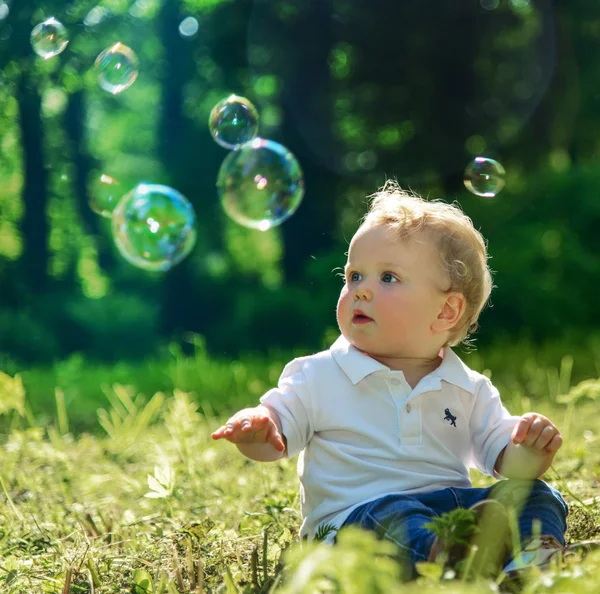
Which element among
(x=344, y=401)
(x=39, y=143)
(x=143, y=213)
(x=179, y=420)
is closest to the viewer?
(x=344, y=401)

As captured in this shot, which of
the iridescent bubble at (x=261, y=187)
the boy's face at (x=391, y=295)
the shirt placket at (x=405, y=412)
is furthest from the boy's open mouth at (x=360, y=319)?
the iridescent bubble at (x=261, y=187)

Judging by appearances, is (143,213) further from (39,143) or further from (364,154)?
(39,143)

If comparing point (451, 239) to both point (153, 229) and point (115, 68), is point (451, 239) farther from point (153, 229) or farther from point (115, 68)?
point (115, 68)

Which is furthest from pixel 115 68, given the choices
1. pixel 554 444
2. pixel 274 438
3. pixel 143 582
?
pixel 554 444

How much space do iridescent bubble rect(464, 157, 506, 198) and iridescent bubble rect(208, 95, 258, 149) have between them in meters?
1.12

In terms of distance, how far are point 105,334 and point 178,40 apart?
5505 millimetres

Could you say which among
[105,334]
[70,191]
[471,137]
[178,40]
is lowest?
[105,334]

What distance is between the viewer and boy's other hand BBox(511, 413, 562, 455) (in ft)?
7.11

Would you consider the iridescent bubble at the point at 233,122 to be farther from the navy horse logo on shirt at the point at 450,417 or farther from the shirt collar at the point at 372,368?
the navy horse logo on shirt at the point at 450,417

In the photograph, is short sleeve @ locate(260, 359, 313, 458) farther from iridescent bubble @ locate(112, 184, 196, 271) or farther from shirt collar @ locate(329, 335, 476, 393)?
iridescent bubble @ locate(112, 184, 196, 271)

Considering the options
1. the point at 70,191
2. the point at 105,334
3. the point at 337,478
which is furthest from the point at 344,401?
the point at 70,191

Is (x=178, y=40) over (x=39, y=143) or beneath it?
over

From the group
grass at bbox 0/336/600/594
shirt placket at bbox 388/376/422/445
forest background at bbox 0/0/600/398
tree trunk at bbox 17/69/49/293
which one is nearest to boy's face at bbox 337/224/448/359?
A: shirt placket at bbox 388/376/422/445

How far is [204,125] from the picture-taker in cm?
1573
